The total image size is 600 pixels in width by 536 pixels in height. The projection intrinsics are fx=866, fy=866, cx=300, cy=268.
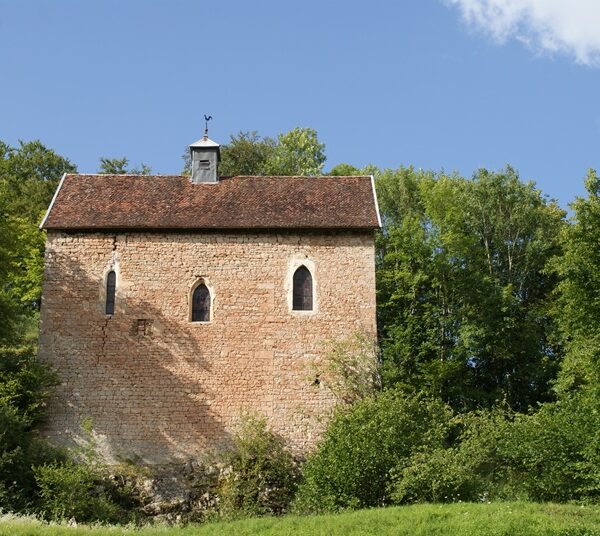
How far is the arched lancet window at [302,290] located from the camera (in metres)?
27.3

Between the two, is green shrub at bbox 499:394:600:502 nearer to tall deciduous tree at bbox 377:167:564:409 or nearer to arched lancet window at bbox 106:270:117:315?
tall deciduous tree at bbox 377:167:564:409

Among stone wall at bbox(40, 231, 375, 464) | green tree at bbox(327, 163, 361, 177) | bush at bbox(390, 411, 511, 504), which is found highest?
green tree at bbox(327, 163, 361, 177)

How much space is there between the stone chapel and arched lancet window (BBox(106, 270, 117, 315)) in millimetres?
32

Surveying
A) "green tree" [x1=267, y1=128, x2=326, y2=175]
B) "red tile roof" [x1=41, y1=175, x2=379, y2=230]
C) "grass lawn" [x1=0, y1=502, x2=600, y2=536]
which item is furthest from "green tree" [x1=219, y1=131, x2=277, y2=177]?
"grass lawn" [x1=0, y1=502, x2=600, y2=536]

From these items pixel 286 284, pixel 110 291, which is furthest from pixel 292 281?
pixel 110 291

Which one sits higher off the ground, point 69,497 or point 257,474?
point 257,474

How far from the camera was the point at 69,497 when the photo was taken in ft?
75.2

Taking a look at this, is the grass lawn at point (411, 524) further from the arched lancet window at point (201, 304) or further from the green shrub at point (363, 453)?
the arched lancet window at point (201, 304)

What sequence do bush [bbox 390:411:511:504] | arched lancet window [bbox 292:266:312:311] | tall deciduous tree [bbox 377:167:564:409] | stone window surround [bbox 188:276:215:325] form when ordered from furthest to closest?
1. tall deciduous tree [bbox 377:167:564:409]
2. arched lancet window [bbox 292:266:312:311]
3. stone window surround [bbox 188:276:215:325]
4. bush [bbox 390:411:511:504]

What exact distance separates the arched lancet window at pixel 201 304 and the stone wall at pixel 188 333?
219 mm

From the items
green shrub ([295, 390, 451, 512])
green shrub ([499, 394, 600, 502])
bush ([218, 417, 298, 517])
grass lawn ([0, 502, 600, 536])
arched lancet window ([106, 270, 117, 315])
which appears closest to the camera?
grass lawn ([0, 502, 600, 536])

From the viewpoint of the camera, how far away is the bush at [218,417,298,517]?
958 inches

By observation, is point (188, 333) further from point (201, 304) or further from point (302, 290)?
point (302, 290)

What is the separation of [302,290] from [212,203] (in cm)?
446
